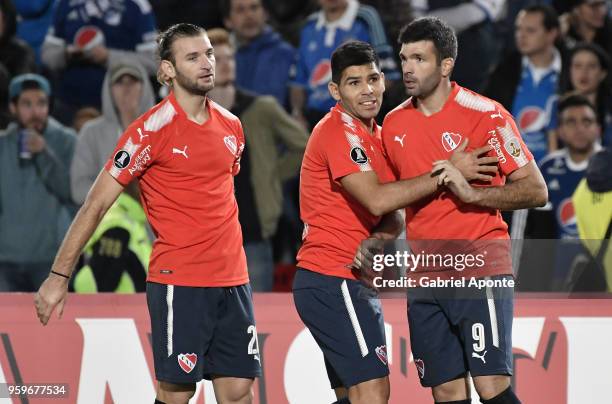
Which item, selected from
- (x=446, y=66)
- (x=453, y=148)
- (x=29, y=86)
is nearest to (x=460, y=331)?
(x=453, y=148)

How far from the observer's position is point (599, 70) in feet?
27.6

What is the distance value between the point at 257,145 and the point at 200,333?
3394mm

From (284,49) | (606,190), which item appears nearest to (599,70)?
(606,190)

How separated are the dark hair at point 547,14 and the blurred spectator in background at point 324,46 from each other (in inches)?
44.7

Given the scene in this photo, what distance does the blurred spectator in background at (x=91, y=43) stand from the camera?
880cm

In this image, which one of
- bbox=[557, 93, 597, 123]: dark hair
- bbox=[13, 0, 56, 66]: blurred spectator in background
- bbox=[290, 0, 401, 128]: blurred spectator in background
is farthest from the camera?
bbox=[13, 0, 56, 66]: blurred spectator in background

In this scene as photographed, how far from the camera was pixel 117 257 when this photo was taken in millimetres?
7309

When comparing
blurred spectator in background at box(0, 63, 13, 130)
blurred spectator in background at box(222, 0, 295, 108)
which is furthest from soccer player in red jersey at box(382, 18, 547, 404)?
blurred spectator in background at box(0, 63, 13, 130)

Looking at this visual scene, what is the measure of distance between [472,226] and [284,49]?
4066mm

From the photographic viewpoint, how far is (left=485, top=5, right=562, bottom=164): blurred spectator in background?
27.6 feet

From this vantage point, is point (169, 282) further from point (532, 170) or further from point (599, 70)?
point (599, 70)

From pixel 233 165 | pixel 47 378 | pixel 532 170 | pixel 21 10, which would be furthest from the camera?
pixel 21 10

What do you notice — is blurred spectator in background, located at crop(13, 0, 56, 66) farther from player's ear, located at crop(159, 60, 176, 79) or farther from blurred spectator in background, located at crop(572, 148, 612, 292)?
blurred spectator in background, located at crop(572, 148, 612, 292)

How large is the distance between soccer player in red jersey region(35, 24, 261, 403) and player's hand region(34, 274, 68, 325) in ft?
0.06
